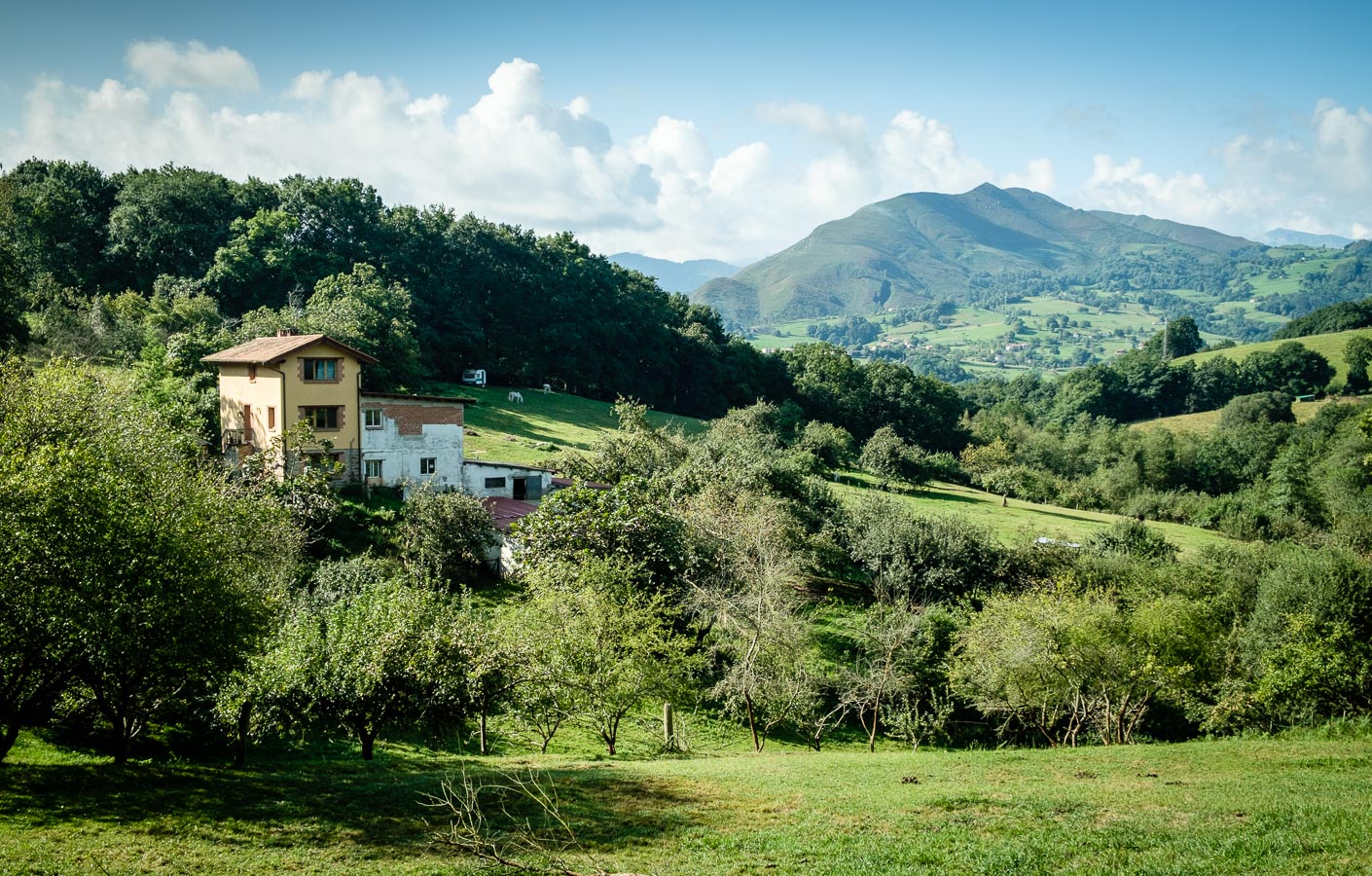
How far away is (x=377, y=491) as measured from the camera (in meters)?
43.2

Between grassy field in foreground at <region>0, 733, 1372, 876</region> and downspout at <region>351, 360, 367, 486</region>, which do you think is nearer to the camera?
grassy field in foreground at <region>0, 733, 1372, 876</region>

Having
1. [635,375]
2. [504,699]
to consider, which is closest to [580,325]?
[635,375]

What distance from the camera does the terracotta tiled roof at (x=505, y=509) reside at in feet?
133

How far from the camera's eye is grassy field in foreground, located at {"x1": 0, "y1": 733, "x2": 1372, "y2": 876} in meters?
12.0

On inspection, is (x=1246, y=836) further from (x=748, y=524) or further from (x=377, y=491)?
(x=377, y=491)

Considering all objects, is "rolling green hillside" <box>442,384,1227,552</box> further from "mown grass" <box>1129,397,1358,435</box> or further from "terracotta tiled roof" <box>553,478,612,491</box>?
"mown grass" <box>1129,397,1358,435</box>

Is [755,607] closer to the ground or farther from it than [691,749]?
farther from it

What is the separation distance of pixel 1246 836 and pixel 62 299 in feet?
266

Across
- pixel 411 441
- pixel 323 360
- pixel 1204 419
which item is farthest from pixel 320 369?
pixel 1204 419

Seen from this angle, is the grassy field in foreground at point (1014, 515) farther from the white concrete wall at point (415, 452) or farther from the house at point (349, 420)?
the white concrete wall at point (415, 452)

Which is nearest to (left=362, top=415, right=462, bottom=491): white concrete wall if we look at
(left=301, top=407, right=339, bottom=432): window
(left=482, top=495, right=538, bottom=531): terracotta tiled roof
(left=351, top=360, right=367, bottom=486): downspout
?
(left=351, top=360, right=367, bottom=486): downspout

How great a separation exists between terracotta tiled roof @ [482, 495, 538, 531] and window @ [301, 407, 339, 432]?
876 cm

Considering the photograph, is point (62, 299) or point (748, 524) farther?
point (62, 299)

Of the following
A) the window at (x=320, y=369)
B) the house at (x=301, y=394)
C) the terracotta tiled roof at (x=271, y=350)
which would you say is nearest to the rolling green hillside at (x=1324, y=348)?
the house at (x=301, y=394)
